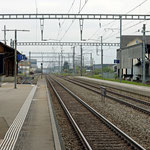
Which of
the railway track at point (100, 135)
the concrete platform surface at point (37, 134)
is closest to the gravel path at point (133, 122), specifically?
the railway track at point (100, 135)

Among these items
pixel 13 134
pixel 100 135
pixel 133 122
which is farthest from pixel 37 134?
pixel 133 122

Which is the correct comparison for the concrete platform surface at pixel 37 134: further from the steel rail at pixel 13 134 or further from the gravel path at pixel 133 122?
the gravel path at pixel 133 122

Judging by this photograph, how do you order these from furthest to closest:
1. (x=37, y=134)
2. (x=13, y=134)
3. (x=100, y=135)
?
(x=100, y=135) < (x=37, y=134) < (x=13, y=134)

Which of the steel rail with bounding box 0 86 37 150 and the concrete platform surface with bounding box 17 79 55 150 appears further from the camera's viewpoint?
the concrete platform surface with bounding box 17 79 55 150

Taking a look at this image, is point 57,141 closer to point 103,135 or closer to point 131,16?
point 103,135

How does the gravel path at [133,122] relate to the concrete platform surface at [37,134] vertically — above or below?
below

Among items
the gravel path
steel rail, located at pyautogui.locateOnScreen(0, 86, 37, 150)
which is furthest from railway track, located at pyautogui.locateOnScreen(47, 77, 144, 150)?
steel rail, located at pyautogui.locateOnScreen(0, 86, 37, 150)

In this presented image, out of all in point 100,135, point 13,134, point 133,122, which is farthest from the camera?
point 133,122

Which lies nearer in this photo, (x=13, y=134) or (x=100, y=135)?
(x=13, y=134)

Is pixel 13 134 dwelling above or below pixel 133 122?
above

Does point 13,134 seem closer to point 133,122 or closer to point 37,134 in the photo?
point 37,134

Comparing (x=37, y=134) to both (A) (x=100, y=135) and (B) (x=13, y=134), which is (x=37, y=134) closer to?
(B) (x=13, y=134)

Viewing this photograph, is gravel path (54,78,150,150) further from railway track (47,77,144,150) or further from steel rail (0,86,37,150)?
steel rail (0,86,37,150)

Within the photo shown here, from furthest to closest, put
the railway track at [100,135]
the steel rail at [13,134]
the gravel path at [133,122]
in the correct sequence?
the gravel path at [133,122] < the railway track at [100,135] < the steel rail at [13,134]
